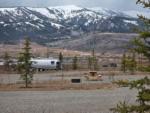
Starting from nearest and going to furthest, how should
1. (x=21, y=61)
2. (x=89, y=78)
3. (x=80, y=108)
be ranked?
(x=80, y=108) → (x=21, y=61) → (x=89, y=78)

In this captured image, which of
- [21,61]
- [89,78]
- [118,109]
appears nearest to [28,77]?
[21,61]

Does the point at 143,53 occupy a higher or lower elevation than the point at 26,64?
higher

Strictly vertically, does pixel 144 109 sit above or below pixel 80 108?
above

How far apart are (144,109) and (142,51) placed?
1.34 metres

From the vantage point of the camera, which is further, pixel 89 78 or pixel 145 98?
pixel 89 78

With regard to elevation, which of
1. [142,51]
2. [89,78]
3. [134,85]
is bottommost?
[89,78]

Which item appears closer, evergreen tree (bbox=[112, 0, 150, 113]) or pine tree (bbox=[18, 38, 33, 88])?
evergreen tree (bbox=[112, 0, 150, 113])

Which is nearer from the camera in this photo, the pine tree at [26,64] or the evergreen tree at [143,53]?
the evergreen tree at [143,53]

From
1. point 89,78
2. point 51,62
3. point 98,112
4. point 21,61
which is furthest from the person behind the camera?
point 51,62

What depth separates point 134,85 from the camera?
11242 mm

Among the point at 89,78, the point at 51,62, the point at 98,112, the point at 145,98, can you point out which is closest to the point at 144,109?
the point at 145,98

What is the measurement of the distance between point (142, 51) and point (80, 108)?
A: 2068 centimetres

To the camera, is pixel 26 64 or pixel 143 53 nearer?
pixel 143 53

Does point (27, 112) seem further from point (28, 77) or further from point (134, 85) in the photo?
point (28, 77)
